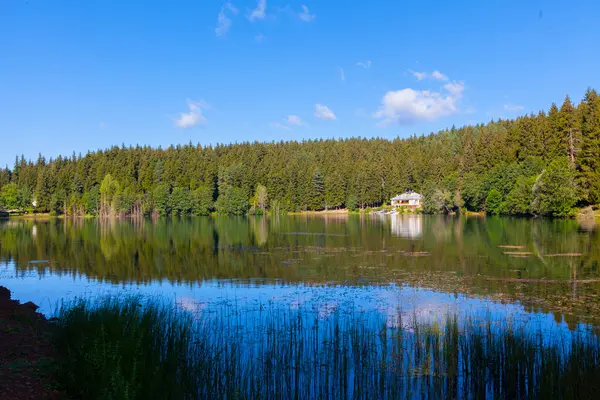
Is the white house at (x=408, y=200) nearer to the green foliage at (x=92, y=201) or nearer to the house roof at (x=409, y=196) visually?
the house roof at (x=409, y=196)

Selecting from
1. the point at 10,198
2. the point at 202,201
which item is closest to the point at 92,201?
the point at 10,198

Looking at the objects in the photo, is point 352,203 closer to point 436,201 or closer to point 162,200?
point 436,201

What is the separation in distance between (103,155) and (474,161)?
359ft

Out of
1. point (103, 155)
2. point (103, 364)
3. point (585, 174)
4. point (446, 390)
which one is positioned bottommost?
point (446, 390)

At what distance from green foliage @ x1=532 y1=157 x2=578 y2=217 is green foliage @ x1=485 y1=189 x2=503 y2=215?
14.4 metres

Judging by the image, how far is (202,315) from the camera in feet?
47.4

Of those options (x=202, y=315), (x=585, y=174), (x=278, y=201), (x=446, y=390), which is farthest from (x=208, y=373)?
(x=278, y=201)

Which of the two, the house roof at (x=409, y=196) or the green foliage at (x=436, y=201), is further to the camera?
the house roof at (x=409, y=196)

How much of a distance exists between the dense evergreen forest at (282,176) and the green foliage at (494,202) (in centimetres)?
21

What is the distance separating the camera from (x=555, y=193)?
7106 cm

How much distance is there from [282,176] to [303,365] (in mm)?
134711

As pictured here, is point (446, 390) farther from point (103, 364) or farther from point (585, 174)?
point (585, 174)

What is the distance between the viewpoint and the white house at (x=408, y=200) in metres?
130

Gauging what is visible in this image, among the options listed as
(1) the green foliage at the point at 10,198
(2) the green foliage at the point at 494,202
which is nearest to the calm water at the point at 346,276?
(2) the green foliage at the point at 494,202
